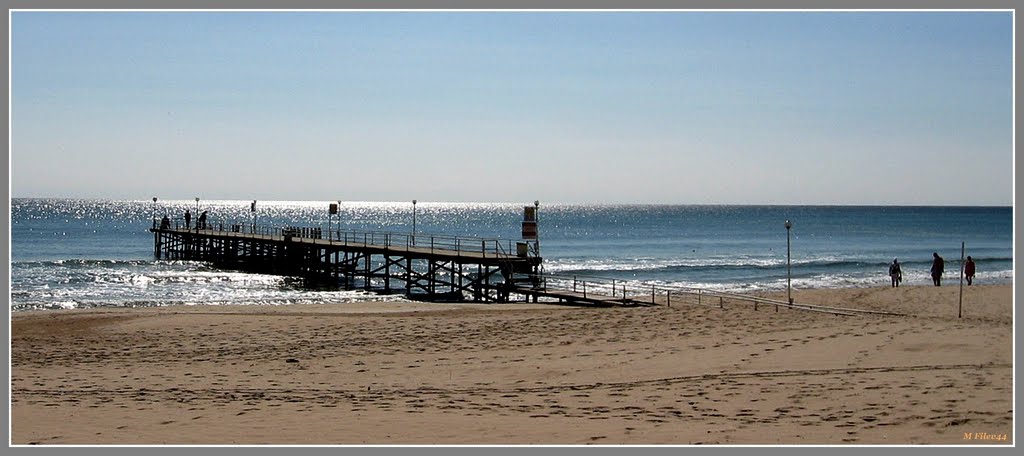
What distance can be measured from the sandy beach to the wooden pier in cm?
1139

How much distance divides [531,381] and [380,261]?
44.7m

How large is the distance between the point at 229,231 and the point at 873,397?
158ft

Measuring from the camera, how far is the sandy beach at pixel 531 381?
9.88 meters

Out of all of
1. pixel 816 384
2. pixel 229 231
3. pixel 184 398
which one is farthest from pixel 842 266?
pixel 184 398

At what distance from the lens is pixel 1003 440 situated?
357 inches

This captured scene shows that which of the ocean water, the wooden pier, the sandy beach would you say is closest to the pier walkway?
the wooden pier

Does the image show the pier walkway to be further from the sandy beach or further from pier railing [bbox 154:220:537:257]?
the sandy beach

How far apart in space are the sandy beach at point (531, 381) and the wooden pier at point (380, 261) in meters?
11.4

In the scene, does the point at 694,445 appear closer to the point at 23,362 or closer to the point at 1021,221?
the point at 1021,221

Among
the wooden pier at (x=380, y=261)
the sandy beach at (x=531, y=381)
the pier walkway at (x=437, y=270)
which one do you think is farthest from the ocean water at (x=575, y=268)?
the sandy beach at (x=531, y=381)

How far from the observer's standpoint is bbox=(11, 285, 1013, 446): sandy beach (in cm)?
988

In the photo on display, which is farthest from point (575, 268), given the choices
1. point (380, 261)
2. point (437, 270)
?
point (380, 261)

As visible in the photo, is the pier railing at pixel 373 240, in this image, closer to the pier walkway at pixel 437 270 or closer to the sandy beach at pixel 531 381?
the pier walkway at pixel 437 270

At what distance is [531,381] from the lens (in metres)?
13.3
